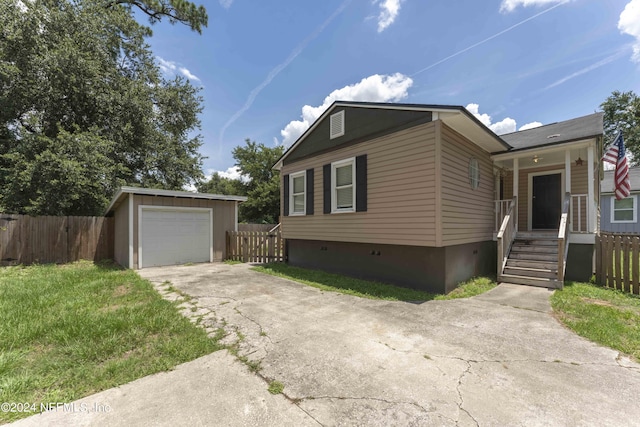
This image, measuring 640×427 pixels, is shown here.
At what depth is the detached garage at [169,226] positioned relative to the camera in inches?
361

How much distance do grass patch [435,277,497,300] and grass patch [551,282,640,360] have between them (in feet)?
4.05

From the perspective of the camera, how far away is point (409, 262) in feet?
21.0

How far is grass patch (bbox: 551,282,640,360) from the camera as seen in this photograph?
3414 millimetres

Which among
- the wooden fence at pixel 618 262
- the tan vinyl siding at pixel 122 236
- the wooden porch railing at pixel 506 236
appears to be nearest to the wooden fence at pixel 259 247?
the tan vinyl siding at pixel 122 236

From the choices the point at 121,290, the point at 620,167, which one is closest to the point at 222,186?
the point at 121,290

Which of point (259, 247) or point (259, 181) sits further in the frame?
point (259, 181)

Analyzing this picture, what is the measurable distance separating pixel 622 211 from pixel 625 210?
0.12m

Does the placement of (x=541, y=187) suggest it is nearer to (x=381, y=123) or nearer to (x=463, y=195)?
(x=463, y=195)

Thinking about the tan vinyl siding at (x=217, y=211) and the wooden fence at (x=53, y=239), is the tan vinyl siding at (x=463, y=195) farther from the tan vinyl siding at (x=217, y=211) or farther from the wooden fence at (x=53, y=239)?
the wooden fence at (x=53, y=239)

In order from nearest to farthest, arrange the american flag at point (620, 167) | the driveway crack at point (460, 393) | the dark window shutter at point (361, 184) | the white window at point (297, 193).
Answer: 1. the driveway crack at point (460, 393)
2. the dark window shutter at point (361, 184)
3. the american flag at point (620, 167)
4. the white window at point (297, 193)

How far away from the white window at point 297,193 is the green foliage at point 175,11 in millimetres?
16760

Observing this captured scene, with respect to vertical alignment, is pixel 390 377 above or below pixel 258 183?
below

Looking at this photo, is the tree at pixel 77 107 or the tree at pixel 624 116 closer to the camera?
the tree at pixel 77 107

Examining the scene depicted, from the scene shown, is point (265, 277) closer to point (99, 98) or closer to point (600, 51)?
point (600, 51)
